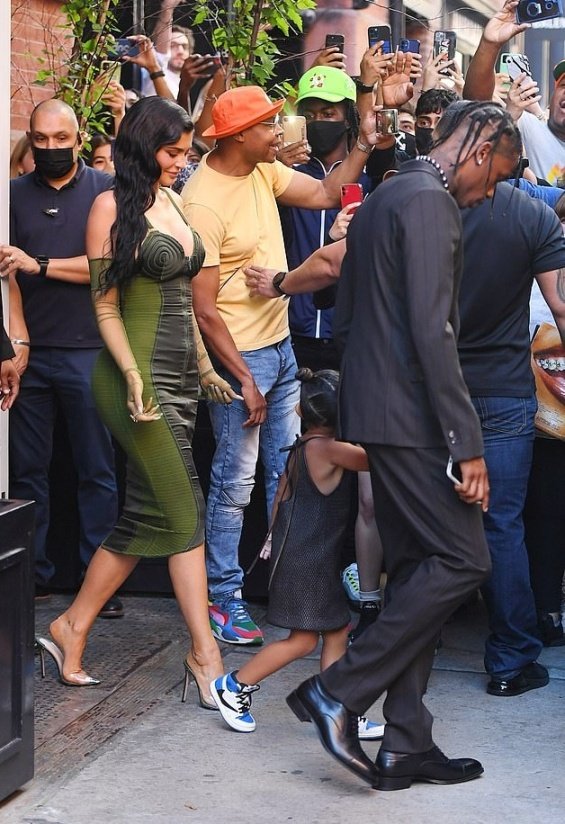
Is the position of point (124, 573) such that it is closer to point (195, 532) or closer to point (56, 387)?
point (195, 532)

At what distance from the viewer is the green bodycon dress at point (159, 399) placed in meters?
4.53

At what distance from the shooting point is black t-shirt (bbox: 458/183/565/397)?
4.55m

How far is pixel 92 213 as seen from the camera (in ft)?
14.9

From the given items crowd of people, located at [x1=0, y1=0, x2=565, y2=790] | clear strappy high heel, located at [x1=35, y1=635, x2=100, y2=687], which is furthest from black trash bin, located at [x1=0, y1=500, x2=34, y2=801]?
clear strappy high heel, located at [x1=35, y1=635, x2=100, y2=687]

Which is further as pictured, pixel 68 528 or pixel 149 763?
pixel 68 528

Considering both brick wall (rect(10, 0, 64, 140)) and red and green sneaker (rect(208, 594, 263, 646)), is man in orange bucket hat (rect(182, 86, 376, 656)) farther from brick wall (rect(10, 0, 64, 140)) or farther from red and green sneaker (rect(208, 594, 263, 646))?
brick wall (rect(10, 0, 64, 140))

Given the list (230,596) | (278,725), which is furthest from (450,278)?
(230,596)

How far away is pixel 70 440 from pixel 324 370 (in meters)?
1.59

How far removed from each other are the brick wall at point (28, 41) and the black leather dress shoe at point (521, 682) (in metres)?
4.98

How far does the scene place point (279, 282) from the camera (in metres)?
5.13

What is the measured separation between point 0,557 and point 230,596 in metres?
1.93

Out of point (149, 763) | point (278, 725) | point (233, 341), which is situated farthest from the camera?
point (233, 341)

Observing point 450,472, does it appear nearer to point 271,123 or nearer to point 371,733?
point 371,733

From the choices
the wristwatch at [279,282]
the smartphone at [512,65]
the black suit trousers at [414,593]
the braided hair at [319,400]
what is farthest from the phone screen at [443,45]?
the black suit trousers at [414,593]
